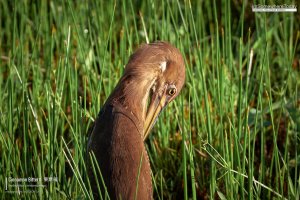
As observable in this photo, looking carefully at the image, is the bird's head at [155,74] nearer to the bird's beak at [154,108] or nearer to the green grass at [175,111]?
the bird's beak at [154,108]

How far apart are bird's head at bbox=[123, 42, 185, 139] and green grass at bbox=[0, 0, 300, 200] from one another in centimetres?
15

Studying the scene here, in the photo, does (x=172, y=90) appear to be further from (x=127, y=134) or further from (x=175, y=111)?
(x=175, y=111)

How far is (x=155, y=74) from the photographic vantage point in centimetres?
208

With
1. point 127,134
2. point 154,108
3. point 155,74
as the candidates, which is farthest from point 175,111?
point 127,134

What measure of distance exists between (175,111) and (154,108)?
2.58 ft

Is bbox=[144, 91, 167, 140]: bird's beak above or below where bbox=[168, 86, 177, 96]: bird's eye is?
below

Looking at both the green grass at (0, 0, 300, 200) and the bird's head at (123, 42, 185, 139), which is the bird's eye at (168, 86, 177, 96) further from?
the green grass at (0, 0, 300, 200)

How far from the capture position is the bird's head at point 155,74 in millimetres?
2014

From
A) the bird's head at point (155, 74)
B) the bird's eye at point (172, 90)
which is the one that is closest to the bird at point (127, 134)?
the bird's head at point (155, 74)

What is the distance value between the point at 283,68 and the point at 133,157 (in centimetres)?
152

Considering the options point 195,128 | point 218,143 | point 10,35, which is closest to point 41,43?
point 10,35

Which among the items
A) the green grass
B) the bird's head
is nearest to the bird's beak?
the bird's head

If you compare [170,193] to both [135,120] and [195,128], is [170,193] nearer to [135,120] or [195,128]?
[195,128]

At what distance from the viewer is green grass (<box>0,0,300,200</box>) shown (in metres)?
2.20
